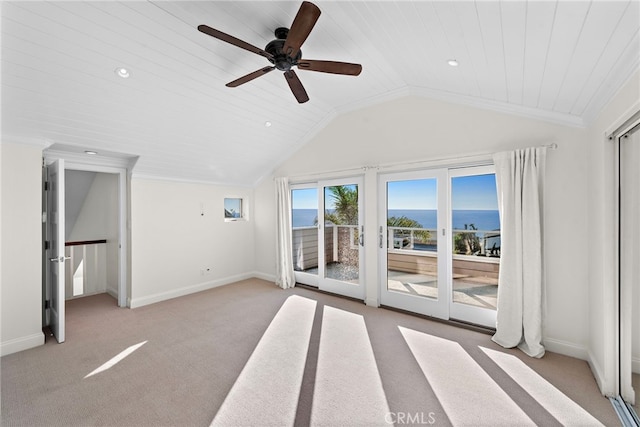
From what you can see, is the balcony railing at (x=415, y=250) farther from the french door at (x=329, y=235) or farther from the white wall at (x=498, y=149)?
the white wall at (x=498, y=149)

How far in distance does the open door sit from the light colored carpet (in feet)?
0.95

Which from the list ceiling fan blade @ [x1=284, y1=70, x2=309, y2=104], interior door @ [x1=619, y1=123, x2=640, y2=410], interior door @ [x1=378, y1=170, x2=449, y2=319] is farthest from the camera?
interior door @ [x1=378, y1=170, x2=449, y2=319]

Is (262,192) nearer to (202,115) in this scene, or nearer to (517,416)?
(202,115)

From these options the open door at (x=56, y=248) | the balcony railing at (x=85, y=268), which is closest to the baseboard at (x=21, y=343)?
the open door at (x=56, y=248)

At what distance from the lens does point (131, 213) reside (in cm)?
399

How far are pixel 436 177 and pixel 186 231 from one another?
4.02 meters

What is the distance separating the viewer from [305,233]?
498 cm

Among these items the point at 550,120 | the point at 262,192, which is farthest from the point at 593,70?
the point at 262,192

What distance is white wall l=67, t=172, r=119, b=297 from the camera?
173 inches

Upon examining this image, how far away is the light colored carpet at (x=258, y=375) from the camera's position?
6.15ft

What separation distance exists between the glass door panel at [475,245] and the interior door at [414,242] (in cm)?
12

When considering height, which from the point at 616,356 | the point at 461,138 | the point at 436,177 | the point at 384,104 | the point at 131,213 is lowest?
the point at 616,356

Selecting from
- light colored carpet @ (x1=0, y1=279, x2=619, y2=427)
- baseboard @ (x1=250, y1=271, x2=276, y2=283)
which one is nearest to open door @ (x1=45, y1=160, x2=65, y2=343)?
light colored carpet @ (x1=0, y1=279, x2=619, y2=427)

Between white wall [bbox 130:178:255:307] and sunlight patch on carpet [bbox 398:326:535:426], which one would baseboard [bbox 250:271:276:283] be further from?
sunlight patch on carpet [bbox 398:326:535:426]
